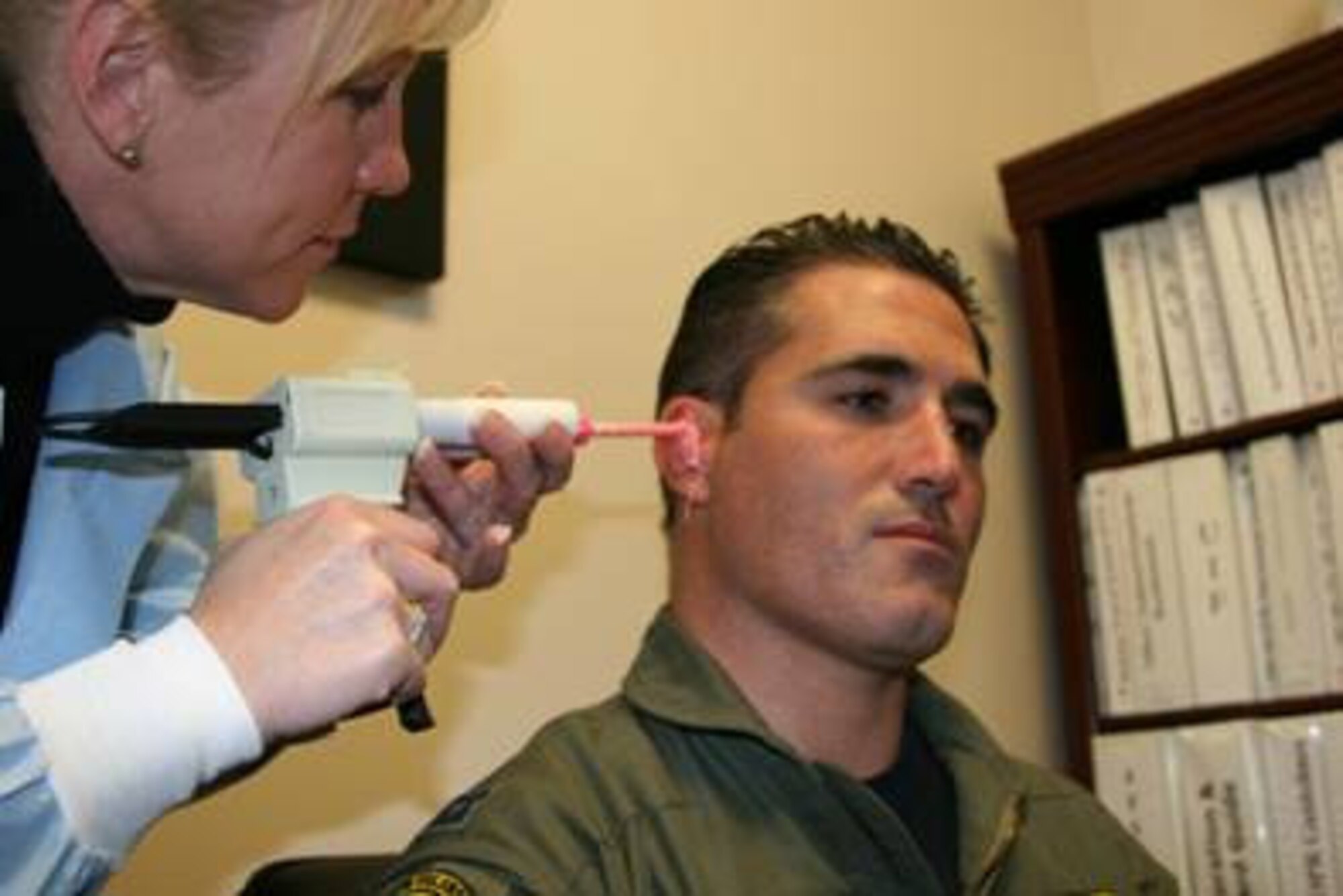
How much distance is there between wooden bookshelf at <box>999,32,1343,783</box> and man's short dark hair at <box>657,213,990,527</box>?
379mm

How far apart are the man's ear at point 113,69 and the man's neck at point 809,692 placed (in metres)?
0.69

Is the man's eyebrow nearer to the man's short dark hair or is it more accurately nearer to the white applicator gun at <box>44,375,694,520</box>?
the man's short dark hair

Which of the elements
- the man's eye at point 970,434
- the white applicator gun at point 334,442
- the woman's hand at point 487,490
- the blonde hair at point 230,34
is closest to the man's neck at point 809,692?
the man's eye at point 970,434

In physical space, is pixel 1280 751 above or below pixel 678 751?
below

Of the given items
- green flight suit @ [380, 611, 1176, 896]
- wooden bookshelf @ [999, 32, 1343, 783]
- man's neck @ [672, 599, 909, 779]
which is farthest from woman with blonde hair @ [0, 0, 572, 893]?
wooden bookshelf @ [999, 32, 1343, 783]

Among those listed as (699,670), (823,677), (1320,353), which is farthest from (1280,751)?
(699,670)

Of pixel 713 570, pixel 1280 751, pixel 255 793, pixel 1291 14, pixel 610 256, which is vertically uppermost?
pixel 1291 14

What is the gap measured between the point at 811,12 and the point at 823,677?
96 centimetres

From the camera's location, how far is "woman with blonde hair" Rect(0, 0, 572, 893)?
0.66 metres

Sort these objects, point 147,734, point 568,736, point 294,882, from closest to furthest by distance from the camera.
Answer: point 147,734 < point 294,882 < point 568,736

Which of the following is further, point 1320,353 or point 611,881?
point 1320,353

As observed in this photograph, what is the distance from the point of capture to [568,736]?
1.19m

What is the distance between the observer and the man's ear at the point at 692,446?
4.51ft

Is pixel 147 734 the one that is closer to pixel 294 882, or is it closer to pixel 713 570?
pixel 294 882
